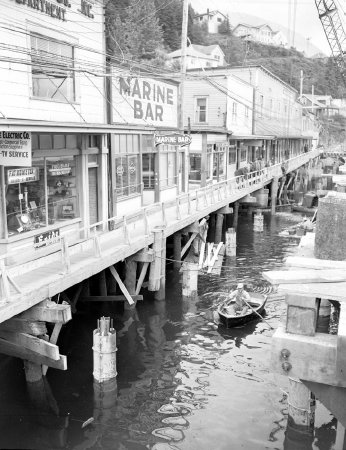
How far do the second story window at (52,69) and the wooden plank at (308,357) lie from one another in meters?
10.2

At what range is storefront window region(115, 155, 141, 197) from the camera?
18.6 meters

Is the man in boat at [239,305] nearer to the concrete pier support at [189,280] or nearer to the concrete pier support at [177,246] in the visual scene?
the concrete pier support at [189,280]

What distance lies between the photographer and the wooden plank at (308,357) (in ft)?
15.8

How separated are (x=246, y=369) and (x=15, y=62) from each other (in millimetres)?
9101

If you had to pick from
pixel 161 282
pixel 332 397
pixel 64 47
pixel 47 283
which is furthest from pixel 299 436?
pixel 64 47

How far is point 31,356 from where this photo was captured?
32.5 feet

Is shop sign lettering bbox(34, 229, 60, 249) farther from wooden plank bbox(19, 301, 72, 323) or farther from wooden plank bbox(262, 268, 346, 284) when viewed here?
wooden plank bbox(262, 268, 346, 284)

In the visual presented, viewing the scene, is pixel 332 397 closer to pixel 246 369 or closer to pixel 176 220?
pixel 246 369

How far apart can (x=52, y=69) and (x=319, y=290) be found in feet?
37.5

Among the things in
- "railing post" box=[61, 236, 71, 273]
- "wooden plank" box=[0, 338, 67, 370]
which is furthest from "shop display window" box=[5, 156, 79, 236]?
A: "wooden plank" box=[0, 338, 67, 370]

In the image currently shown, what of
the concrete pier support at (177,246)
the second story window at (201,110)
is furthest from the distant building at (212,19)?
the concrete pier support at (177,246)

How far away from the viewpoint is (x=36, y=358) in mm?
9883

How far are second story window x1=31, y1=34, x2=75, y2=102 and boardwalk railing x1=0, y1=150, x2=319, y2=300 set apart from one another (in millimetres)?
3926

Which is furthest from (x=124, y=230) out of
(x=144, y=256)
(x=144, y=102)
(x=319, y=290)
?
(x=319, y=290)
